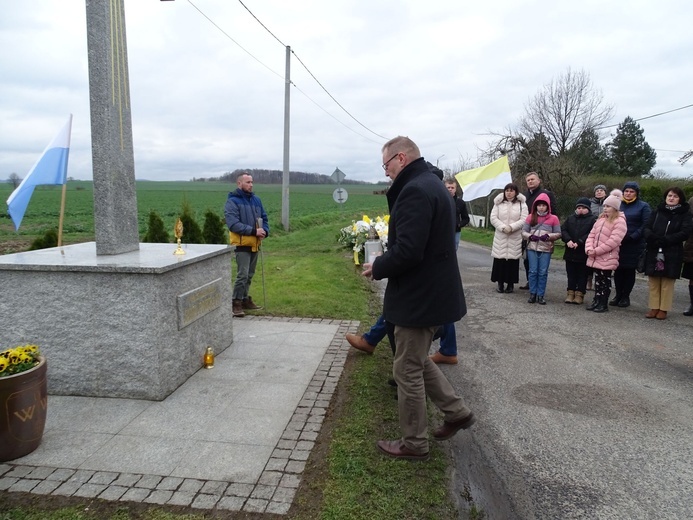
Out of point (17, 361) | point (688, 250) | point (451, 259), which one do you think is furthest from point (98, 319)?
point (688, 250)

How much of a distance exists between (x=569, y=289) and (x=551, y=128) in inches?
971

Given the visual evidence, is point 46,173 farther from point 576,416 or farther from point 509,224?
point 509,224

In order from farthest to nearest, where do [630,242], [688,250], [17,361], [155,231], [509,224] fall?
[155,231] → [509,224] → [630,242] → [688,250] → [17,361]

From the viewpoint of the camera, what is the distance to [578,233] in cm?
827

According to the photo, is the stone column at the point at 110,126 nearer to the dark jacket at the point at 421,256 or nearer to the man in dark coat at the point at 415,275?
the man in dark coat at the point at 415,275

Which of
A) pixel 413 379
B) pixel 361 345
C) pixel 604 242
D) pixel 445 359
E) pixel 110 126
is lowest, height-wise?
pixel 445 359

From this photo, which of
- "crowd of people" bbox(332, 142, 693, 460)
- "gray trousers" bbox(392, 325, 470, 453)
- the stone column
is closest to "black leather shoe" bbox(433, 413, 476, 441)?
"crowd of people" bbox(332, 142, 693, 460)

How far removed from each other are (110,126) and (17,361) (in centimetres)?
227

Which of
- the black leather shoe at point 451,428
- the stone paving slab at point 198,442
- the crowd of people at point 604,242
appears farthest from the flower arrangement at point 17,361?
the crowd of people at point 604,242

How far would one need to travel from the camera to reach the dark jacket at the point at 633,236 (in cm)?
790

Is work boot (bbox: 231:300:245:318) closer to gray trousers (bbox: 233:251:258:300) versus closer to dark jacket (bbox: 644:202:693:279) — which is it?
gray trousers (bbox: 233:251:258:300)

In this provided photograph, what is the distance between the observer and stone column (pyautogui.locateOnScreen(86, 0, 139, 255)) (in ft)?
14.9

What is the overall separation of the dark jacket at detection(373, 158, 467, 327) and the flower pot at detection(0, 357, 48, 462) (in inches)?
94.8

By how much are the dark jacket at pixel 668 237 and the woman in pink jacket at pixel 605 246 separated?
1.33 ft
